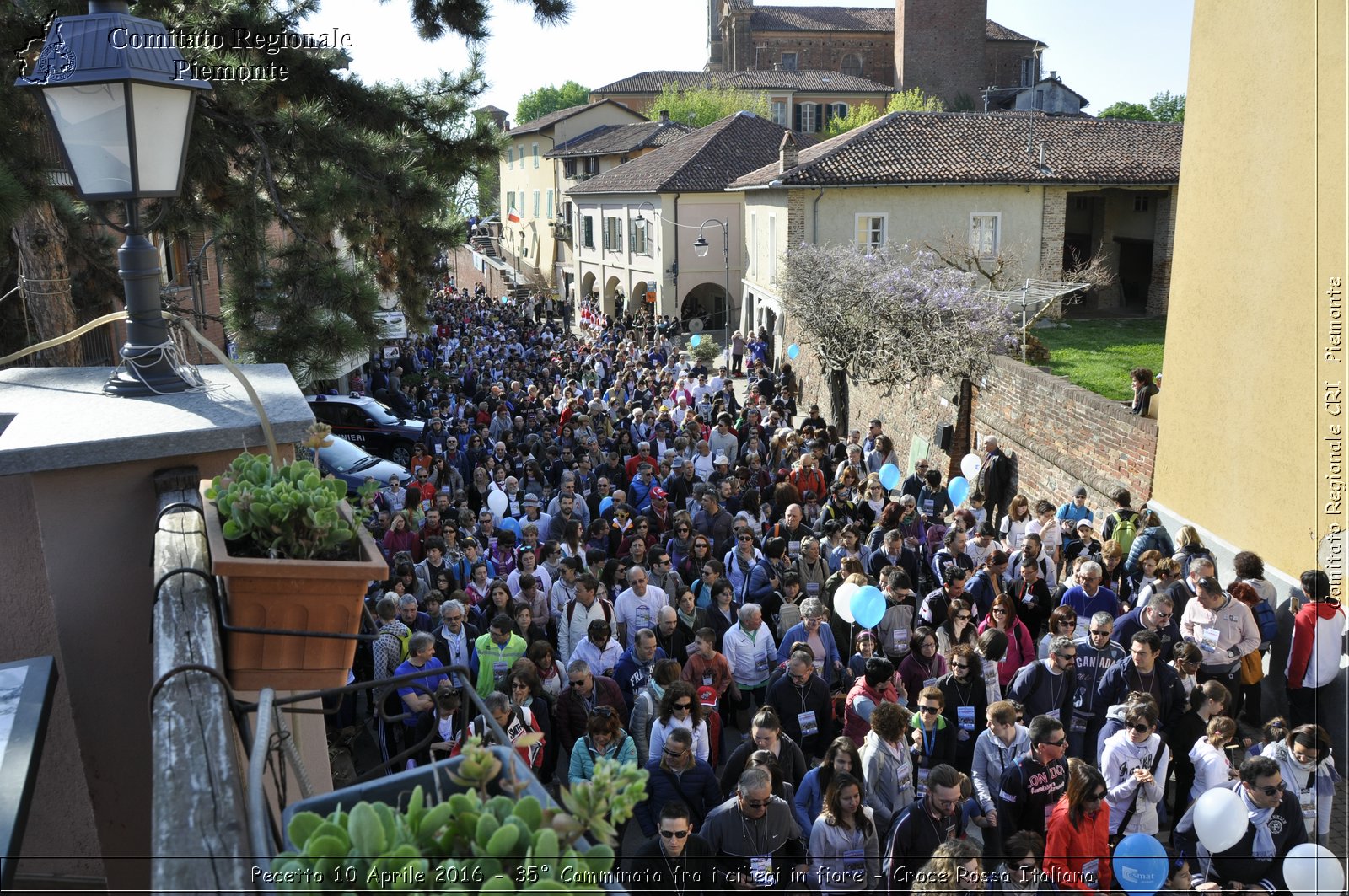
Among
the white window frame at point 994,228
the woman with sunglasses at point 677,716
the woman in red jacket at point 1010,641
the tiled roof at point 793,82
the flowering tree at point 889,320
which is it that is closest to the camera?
the woman with sunglasses at point 677,716

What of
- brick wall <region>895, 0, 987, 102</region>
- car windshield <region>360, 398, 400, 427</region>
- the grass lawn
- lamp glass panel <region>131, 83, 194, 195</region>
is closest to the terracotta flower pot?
lamp glass panel <region>131, 83, 194, 195</region>

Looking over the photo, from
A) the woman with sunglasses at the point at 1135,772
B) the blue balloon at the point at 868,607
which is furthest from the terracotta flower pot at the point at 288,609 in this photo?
the blue balloon at the point at 868,607

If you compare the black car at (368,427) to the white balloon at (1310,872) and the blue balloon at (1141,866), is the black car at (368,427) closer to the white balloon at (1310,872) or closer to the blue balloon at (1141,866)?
the blue balloon at (1141,866)

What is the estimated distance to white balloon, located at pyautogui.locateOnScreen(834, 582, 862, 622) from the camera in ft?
28.1

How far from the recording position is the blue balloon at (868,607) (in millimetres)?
8367

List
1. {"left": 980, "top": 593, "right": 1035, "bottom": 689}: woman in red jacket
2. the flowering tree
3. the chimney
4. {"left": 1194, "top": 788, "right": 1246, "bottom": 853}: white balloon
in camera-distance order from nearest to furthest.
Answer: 1. {"left": 1194, "top": 788, "right": 1246, "bottom": 853}: white balloon
2. {"left": 980, "top": 593, "right": 1035, "bottom": 689}: woman in red jacket
3. the flowering tree
4. the chimney

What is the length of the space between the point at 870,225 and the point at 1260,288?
61.5 feet

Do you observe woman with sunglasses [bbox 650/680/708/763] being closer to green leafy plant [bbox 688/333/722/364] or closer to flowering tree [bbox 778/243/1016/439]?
flowering tree [bbox 778/243/1016/439]

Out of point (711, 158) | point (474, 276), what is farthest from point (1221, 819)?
point (474, 276)

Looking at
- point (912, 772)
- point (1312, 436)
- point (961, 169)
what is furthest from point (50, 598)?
point (961, 169)

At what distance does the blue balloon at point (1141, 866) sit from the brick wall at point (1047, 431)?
8481 mm

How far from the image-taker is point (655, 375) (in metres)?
24.1

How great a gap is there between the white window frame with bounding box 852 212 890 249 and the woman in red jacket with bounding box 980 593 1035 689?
71.8 ft

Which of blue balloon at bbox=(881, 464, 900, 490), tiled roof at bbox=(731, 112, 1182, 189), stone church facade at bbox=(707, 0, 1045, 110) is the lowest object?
blue balloon at bbox=(881, 464, 900, 490)
